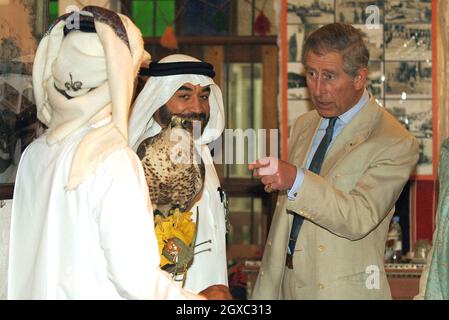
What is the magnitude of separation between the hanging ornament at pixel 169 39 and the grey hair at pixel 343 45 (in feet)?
11.6

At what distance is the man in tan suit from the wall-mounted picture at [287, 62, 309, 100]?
182 centimetres

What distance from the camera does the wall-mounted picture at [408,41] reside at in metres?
5.53

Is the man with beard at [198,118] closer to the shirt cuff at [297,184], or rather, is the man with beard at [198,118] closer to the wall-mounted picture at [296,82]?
the shirt cuff at [297,184]

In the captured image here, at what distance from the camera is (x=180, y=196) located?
3168mm

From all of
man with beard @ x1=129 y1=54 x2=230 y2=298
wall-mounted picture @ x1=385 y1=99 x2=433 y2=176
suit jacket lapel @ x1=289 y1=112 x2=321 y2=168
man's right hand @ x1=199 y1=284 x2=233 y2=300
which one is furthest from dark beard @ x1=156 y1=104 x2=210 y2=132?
wall-mounted picture @ x1=385 y1=99 x2=433 y2=176

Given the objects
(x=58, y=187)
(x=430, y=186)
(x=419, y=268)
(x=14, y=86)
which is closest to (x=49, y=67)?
(x=58, y=187)

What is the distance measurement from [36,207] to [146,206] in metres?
0.35

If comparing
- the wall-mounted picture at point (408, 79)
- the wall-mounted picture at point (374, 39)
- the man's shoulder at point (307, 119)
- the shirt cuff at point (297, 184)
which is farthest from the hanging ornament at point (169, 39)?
the shirt cuff at point (297, 184)

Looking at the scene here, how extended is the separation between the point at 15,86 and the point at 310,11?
2691mm

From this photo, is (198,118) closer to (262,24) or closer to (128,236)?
(128,236)

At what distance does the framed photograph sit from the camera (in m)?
3.13
